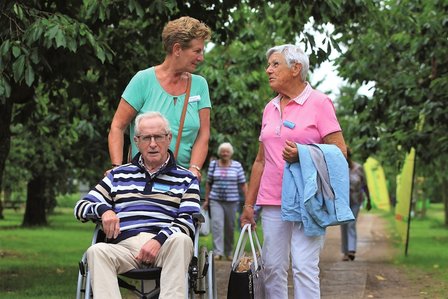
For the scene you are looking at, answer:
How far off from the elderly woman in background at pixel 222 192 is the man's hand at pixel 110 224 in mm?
9772

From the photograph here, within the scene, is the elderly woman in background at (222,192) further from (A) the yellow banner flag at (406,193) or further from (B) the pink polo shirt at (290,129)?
(B) the pink polo shirt at (290,129)

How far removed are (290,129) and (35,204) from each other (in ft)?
91.2

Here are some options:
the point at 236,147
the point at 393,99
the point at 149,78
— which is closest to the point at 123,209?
the point at 149,78

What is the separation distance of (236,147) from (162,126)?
18001 millimetres

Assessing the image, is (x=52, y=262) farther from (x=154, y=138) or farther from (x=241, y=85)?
(x=154, y=138)

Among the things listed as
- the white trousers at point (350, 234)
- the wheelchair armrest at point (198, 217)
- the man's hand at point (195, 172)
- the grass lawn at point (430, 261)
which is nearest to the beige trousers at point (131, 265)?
the wheelchair armrest at point (198, 217)

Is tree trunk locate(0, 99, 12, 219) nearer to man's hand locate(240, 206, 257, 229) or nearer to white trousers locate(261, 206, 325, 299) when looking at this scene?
man's hand locate(240, 206, 257, 229)

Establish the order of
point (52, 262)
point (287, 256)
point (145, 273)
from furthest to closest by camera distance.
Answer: point (52, 262)
point (287, 256)
point (145, 273)

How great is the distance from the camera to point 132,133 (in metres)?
6.93

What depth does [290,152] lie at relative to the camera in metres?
6.58

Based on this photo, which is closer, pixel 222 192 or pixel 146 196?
pixel 146 196

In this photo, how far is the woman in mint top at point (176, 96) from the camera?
22.2ft

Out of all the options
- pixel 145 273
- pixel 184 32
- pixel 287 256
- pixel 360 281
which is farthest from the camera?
pixel 360 281

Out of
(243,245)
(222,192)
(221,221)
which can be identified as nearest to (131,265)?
(243,245)
